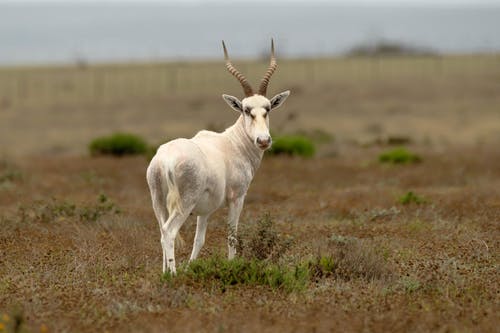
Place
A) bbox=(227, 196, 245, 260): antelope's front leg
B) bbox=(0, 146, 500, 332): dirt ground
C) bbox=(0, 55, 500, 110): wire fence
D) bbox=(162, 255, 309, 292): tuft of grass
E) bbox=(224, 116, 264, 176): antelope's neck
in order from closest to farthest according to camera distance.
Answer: bbox=(0, 146, 500, 332): dirt ground < bbox=(162, 255, 309, 292): tuft of grass < bbox=(227, 196, 245, 260): antelope's front leg < bbox=(224, 116, 264, 176): antelope's neck < bbox=(0, 55, 500, 110): wire fence

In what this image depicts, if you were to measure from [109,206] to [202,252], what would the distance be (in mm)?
3082

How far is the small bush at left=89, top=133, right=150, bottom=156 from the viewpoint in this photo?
25.0 meters

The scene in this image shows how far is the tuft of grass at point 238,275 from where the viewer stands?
8812mm

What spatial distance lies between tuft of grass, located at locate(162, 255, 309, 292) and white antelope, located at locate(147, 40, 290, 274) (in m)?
0.25

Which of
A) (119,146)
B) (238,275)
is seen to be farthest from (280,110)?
(238,275)

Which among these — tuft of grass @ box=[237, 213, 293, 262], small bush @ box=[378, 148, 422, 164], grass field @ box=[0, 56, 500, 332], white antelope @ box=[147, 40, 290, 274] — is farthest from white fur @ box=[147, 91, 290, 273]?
small bush @ box=[378, 148, 422, 164]

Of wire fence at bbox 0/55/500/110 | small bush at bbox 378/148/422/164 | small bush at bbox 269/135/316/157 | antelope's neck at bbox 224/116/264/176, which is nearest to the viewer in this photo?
antelope's neck at bbox 224/116/264/176

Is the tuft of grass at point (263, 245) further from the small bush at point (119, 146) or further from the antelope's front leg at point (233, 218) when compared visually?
the small bush at point (119, 146)

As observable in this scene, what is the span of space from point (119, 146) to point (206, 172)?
15.8 m

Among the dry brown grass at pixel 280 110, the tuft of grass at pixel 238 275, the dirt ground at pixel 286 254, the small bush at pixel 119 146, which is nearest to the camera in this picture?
the dirt ground at pixel 286 254

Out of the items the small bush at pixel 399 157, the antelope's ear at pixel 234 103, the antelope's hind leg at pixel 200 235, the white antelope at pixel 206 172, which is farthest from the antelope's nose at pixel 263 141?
the small bush at pixel 399 157

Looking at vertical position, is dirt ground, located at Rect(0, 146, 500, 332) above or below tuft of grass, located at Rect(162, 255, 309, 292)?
below

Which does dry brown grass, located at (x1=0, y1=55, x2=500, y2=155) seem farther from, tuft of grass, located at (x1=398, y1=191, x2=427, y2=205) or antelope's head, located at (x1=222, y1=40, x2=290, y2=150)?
antelope's head, located at (x1=222, y1=40, x2=290, y2=150)

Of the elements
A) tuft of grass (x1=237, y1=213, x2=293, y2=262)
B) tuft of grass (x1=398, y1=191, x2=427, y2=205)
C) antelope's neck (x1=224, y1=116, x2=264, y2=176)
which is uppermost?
antelope's neck (x1=224, y1=116, x2=264, y2=176)
